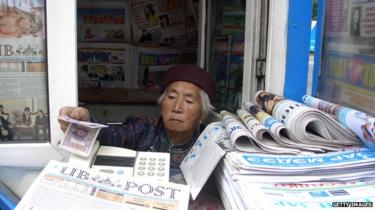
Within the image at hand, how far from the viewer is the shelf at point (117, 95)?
285 centimetres

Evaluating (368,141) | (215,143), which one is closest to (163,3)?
(215,143)

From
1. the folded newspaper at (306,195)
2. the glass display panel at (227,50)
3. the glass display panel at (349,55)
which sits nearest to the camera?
the folded newspaper at (306,195)

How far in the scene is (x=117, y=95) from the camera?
288 cm

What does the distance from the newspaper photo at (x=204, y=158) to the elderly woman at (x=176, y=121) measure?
29 centimetres

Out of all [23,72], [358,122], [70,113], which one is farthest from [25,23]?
[358,122]

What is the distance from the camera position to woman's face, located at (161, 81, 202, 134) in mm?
1759

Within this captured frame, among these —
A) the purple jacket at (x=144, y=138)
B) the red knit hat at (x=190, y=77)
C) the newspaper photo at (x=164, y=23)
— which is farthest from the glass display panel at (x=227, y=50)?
the newspaper photo at (x=164, y=23)

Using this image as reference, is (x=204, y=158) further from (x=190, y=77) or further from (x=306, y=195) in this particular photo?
(x=190, y=77)

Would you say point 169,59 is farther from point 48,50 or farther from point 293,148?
point 293,148

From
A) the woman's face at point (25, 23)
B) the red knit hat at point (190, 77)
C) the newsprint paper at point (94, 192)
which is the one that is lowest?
the newsprint paper at point (94, 192)

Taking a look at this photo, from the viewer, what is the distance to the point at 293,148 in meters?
1.23

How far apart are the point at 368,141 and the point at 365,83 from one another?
0.77 feet

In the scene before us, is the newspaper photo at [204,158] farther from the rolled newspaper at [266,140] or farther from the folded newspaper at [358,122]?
the folded newspaper at [358,122]

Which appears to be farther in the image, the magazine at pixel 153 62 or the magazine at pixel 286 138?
the magazine at pixel 153 62
